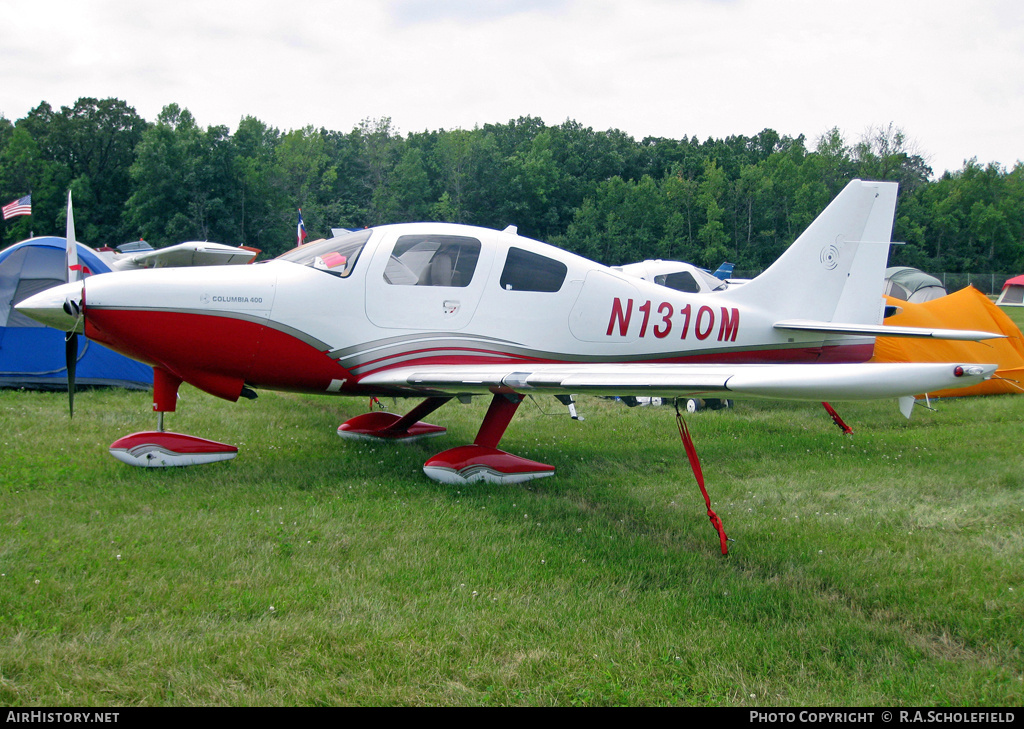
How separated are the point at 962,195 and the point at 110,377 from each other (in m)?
84.7

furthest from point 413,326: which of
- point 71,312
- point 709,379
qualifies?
point 709,379

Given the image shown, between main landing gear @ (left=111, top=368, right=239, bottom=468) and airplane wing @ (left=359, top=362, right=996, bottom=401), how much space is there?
1.59m

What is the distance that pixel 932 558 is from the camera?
15.1 feet

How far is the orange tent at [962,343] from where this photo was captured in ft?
34.5

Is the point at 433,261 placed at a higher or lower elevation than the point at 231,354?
higher

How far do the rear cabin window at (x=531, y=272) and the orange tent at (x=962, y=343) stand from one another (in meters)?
6.10

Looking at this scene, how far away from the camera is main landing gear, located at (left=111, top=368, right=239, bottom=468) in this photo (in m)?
6.21

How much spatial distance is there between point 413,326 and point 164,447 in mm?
2502

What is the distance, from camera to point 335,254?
6.47 m

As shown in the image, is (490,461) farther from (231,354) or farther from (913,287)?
(913,287)

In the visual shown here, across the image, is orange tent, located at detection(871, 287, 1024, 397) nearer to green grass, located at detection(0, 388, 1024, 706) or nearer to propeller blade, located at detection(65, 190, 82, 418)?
green grass, located at detection(0, 388, 1024, 706)

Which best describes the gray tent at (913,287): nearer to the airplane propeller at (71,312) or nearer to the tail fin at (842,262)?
the tail fin at (842,262)

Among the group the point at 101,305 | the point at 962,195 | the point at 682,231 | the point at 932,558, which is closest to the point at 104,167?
the point at 682,231

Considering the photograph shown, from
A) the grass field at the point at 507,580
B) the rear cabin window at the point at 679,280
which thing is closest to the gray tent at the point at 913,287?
the rear cabin window at the point at 679,280
